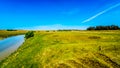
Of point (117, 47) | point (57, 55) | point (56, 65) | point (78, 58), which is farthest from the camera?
point (117, 47)

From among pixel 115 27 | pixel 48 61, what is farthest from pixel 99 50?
pixel 115 27

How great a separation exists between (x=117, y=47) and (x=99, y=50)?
89.7 inches

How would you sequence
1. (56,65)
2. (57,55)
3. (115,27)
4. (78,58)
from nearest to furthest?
(56,65) → (78,58) → (57,55) → (115,27)

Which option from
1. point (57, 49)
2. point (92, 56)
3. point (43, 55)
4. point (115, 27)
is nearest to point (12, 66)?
point (43, 55)

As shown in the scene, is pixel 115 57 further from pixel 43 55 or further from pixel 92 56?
pixel 43 55

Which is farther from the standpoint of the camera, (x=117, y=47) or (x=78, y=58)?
(x=117, y=47)

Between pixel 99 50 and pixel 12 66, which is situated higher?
pixel 99 50

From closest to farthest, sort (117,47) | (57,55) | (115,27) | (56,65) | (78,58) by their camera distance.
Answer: (56,65), (78,58), (57,55), (117,47), (115,27)

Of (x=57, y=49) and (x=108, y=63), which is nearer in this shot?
(x=108, y=63)

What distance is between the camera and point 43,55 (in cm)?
2394

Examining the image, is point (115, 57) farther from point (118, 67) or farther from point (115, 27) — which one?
point (115, 27)

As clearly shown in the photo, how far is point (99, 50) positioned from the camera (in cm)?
2306

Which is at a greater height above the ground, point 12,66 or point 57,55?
point 57,55

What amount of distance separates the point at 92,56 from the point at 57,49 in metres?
4.83
